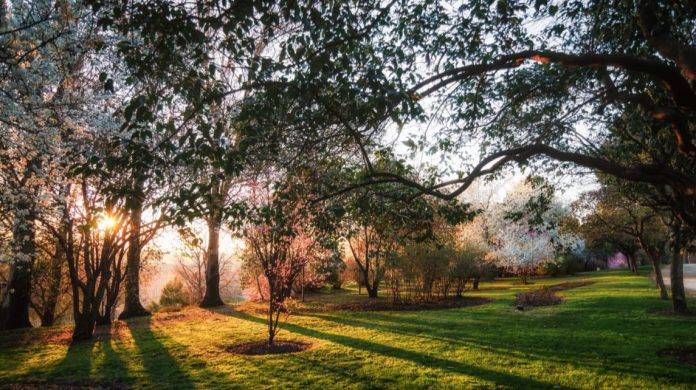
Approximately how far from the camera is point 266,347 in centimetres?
1215

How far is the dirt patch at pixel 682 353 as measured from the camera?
938 centimetres

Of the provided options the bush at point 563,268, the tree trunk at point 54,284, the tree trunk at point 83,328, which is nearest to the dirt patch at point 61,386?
the tree trunk at point 83,328

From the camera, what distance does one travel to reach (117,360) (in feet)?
36.6

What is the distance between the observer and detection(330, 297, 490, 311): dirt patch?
2056 centimetres

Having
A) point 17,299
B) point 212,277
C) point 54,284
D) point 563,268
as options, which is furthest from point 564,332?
point 563,268

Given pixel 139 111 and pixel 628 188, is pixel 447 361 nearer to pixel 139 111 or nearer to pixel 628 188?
pixel 628 188

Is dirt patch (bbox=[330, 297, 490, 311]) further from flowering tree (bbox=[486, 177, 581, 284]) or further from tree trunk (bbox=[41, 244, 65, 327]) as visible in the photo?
tree trunk (bbox=[41, 244, 65, 327])

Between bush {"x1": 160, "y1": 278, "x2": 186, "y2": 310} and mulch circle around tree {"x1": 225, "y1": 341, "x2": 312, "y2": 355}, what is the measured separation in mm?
21140

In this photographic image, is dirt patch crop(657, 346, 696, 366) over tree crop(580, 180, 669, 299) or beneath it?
beneath

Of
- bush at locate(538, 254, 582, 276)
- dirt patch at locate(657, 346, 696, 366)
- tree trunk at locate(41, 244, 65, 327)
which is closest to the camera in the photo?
dirt patch at locate(657, 346, 696, 366)

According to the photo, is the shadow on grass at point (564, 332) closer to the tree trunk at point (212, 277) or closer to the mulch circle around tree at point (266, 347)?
the mulch circle around tree at point (266, 347)

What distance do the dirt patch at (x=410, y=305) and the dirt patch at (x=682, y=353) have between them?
10.7 m

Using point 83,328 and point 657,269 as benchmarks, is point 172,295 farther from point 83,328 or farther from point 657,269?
point 657,269

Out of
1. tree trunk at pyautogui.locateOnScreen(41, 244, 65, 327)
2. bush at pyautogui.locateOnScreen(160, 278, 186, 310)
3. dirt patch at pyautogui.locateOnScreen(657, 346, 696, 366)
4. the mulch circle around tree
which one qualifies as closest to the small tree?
bush at pyautogui.locateOnScreen(160, 278, 186, 310)
